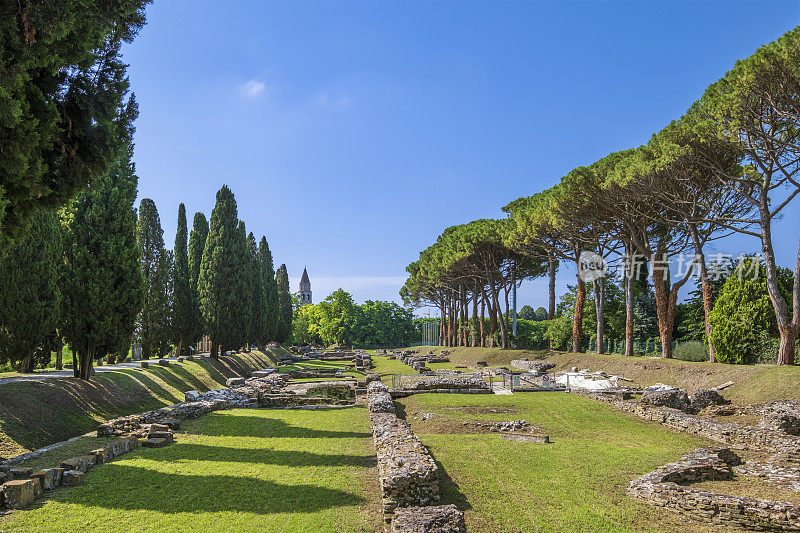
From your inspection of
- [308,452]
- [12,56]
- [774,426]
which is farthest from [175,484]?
[774,426]

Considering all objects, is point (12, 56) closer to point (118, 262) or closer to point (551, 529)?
point (551, 529)

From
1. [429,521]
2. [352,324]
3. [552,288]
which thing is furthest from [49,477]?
[352,324]

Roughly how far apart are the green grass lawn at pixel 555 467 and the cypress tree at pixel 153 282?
2396 cm

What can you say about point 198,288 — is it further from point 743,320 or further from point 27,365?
point 743,320

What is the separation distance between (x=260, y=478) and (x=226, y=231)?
27.4m

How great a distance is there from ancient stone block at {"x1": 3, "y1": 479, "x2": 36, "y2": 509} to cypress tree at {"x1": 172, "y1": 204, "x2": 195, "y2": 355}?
28060 mm

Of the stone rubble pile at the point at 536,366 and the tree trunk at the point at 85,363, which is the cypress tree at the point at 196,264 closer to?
the tree trunk at the point at 85,363

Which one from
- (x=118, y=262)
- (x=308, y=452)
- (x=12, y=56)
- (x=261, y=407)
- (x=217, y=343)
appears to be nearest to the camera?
(x=12, y=56)

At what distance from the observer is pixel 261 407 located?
21406 millimetres

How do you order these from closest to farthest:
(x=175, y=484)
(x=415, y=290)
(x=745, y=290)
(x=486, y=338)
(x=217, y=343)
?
(x=175, y=484) < (x=745, y=290) < (x=217, y=343) < (x=486, y=338) < (x=415, y=290)

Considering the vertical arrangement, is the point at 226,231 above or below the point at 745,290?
above

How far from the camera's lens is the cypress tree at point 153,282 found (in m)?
33.8

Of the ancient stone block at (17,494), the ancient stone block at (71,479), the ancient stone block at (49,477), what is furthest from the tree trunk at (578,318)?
the ancient stone block at (17,494)

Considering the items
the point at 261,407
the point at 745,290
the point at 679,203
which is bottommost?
the point at 261,407
